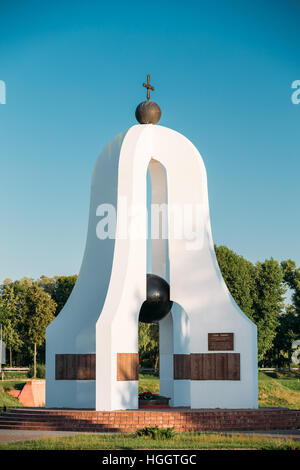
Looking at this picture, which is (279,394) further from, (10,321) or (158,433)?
(158,433)

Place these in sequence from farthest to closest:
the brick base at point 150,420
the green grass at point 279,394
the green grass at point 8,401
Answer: the green grass at point 279,394, the green grass at point 8,401, the brick base at point 150,420

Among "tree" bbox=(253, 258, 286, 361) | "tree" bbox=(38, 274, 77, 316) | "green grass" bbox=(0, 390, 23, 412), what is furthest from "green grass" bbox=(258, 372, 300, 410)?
"tree" bbox=(38, 274, 77, 316)

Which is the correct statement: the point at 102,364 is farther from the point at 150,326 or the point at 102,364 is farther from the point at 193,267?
the point at 150,326

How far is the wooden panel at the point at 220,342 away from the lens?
17891 millimetres

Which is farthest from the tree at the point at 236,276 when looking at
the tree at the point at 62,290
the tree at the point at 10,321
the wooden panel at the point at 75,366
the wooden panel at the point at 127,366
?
the wooden panel at the point at 127,366

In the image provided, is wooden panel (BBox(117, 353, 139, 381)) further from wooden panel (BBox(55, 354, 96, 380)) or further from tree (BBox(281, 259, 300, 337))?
tree (BBox(281, 259, 300, 337))

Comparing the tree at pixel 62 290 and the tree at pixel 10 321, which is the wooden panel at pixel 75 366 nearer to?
the tree at pixel 10 321

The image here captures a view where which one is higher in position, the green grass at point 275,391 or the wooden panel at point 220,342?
the wooden panel at point 220,342

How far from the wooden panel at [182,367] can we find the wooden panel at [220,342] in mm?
1024

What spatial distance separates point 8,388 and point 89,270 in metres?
14.7

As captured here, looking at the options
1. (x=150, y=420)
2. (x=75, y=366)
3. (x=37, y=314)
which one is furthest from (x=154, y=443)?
(x=37, y=314)

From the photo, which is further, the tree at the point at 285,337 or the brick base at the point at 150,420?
the tree at the point at 285,337

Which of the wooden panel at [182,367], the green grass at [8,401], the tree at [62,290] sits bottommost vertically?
the green grass at [8,401]
